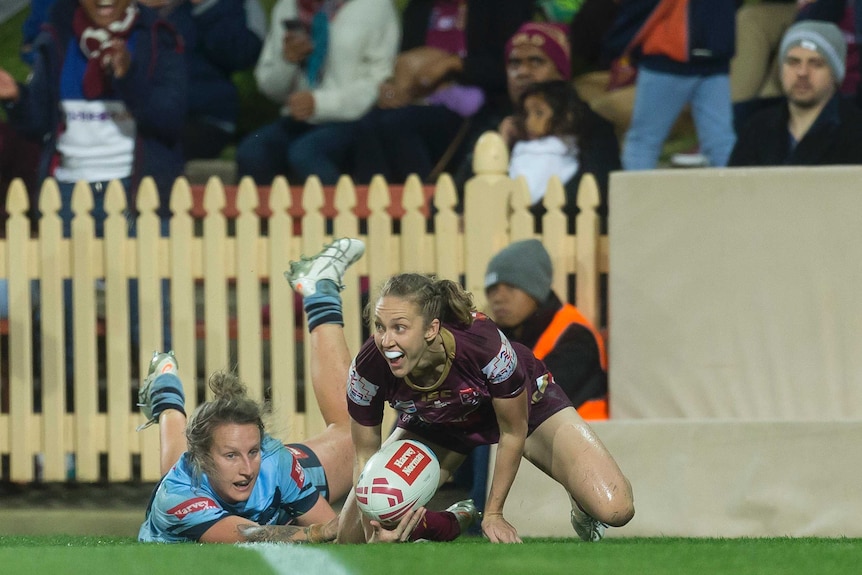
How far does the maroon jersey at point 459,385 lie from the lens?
5980 mm

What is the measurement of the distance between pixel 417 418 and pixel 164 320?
2.71 meters

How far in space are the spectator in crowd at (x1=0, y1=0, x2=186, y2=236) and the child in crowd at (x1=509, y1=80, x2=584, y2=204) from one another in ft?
6.74

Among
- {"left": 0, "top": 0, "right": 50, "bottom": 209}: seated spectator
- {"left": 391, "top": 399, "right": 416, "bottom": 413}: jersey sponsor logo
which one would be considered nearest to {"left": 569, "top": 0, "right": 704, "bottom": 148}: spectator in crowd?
{"left": 0, "top": 0, "right": 50, "bottom": 209}: seated spectator

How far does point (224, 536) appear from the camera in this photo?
20.8 feet

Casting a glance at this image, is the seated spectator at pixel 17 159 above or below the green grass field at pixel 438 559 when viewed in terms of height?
above

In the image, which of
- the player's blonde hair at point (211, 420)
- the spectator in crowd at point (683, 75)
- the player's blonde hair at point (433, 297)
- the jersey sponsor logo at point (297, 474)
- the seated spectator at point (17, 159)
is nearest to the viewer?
the player's blonde hair at point (433, 297)

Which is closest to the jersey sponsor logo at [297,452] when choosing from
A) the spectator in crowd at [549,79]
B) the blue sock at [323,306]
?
the blue sock at [323,306]

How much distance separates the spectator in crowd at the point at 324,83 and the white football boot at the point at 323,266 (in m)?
2.02

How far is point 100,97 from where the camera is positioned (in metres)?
9.05

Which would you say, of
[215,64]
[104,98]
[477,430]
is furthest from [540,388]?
[215,64]

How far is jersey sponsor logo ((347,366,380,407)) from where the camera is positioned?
609 cm

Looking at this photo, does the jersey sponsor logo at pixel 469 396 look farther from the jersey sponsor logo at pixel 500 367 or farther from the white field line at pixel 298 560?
the white field line at pixel 298 560

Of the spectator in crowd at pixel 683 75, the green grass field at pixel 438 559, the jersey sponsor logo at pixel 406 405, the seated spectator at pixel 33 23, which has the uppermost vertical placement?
the seated spectator at pixel 33 23

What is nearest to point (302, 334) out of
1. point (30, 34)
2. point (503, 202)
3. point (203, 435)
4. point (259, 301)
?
point (259, 301)
